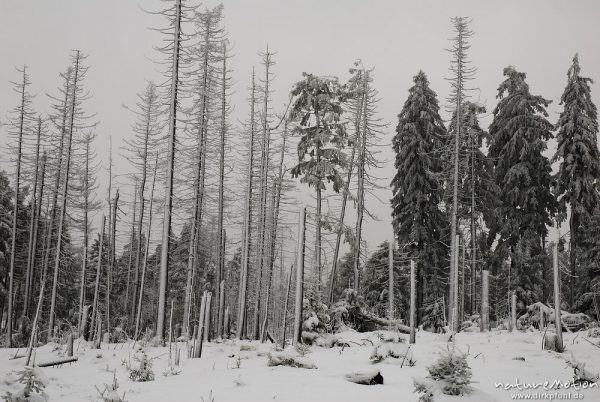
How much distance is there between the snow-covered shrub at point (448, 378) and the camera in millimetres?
6516

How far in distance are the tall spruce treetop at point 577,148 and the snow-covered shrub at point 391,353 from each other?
1784cm

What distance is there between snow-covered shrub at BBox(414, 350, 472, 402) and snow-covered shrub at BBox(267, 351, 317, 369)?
385 centimetres

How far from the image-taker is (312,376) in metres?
8.83

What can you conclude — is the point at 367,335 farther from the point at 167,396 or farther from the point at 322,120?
the point at 167,396

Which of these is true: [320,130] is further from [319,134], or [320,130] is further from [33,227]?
[33,227]

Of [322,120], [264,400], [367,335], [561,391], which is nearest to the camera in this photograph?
[264,400]

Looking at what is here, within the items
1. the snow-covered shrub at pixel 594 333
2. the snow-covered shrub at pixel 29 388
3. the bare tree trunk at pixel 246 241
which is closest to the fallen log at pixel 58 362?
the snow-covered shrub at pixel 29 388

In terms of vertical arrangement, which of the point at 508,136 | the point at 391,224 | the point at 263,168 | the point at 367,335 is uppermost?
the point at 508,136

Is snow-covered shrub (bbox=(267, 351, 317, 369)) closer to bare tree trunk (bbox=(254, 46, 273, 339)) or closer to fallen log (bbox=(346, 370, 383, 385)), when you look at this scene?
fallen log (bbox=(346, 370, 383, 385))

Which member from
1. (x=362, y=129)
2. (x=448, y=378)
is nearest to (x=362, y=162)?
(x=362, y=129)

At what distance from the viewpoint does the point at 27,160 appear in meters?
26.4

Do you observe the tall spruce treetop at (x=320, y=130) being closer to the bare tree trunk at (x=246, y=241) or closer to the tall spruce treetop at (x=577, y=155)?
the bare tree trunk at (x=246, y=241)

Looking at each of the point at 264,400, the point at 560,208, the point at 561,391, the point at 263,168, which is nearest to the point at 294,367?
the point at 264,400

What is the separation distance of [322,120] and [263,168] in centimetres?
656
